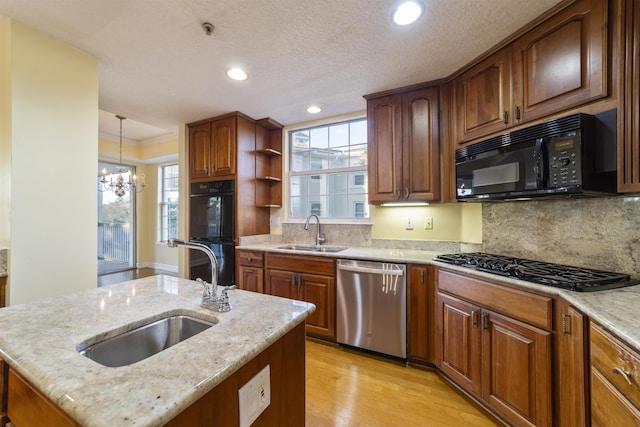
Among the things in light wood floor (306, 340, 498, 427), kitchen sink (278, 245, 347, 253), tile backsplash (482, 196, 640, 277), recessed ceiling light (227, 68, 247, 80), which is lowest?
light wood floor (306, 340, 498, 427)

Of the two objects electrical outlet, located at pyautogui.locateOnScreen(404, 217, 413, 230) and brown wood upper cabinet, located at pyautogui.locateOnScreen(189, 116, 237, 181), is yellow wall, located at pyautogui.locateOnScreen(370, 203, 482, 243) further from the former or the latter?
brown wood upper cabinet, located at pyautogui.locateOnScreen(189, 116, 237, 181)

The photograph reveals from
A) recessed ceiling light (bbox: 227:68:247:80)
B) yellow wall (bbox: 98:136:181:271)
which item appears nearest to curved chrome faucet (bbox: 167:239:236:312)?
recessed ceiling light (bbox: 227:68:247:80)

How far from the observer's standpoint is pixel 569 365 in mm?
1237

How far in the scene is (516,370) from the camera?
58.2 inches

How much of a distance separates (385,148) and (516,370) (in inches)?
74.6

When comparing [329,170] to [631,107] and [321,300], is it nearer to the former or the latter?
[321,300]

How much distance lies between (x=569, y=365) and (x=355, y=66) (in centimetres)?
226

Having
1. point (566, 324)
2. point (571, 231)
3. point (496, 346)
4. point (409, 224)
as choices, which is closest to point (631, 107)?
point (571, 231)

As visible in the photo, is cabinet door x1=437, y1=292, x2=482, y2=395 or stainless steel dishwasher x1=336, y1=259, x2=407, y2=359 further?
stainless steel dishwasher x1=336, y1=259, x2=407, y2=359

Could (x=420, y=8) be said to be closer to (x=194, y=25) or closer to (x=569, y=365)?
(x=194, y=25)

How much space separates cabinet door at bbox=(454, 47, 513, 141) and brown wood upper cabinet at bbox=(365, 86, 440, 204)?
23 cm

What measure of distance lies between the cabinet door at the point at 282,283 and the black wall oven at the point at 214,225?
1.83 ft

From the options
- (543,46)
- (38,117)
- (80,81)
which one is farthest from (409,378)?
(80,81)

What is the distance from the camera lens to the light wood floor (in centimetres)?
165
